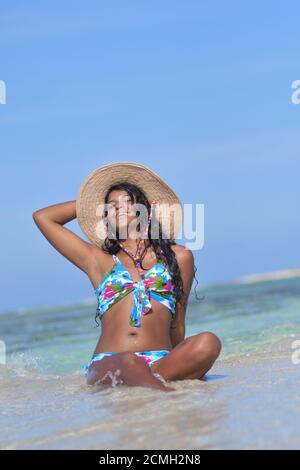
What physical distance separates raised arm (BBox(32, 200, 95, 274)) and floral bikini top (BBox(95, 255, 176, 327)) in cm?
21

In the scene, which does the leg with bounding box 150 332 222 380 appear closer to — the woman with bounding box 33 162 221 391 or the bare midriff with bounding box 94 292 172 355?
the woman with bounding box 33 162 221 391

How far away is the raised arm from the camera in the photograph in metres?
5.74

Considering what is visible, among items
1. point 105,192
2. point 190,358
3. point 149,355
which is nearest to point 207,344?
point 190,358

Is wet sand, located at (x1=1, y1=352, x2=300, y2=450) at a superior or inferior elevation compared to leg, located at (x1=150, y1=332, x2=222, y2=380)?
inferior

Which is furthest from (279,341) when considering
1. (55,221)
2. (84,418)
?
(84,418)

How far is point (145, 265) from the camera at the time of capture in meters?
5.69

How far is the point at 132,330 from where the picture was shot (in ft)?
17.8

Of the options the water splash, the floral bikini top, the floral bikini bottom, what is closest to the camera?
the water splash

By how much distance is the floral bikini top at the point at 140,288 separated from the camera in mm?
5496

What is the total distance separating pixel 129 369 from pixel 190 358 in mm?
367

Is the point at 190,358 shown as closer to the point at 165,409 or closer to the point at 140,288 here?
the point at 140,288

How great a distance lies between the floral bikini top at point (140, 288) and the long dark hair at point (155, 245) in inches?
1.6

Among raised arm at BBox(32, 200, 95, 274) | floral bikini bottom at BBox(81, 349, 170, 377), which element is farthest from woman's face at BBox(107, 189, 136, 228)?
floral bikini bottom at BBox(81, 349, 170, 377)
